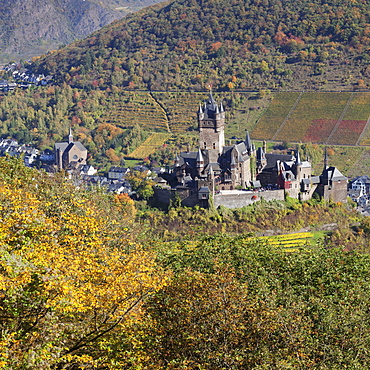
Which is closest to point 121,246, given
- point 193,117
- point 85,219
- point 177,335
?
point 85,219

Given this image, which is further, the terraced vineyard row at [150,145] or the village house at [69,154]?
the village house at [69,154]

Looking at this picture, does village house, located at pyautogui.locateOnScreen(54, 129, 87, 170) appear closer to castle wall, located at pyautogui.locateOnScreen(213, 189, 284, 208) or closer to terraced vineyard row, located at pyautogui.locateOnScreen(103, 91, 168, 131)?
terraced vineyard row, located at pyautogui.locateOnScreen(103, 91, 168, 131)

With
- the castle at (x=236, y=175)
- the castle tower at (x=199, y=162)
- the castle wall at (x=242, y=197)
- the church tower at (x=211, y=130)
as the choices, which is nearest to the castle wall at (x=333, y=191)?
the castle at (x=236, y=175)

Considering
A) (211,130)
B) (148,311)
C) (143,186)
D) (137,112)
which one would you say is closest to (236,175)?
(211,130)

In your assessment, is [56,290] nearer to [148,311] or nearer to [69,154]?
[148,311]

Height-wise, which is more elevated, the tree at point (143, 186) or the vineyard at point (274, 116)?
the tree at point (143, 186)

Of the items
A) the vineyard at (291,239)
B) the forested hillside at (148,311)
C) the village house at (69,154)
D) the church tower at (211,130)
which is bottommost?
the village house at (69,154)

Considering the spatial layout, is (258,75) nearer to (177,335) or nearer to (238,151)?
(238,151)

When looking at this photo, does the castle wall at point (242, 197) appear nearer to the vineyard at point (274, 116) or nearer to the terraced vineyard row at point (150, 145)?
the vineyard at point (274, 116)
